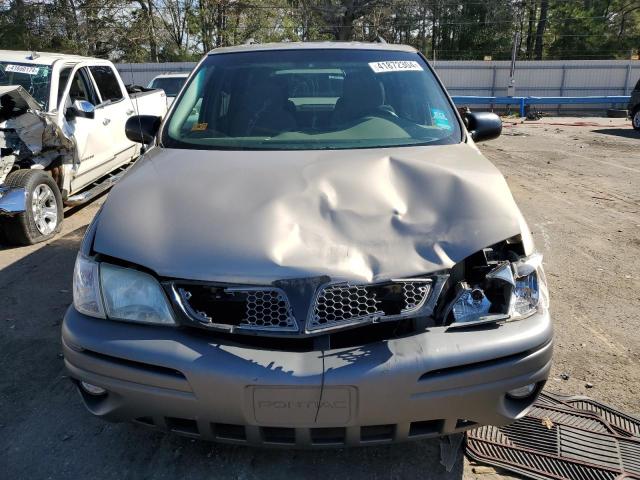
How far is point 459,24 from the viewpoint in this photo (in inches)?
1708

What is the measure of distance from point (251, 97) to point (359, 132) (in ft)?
2.60

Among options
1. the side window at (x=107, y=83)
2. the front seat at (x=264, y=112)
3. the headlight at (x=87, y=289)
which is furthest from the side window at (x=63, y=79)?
the headlight at (x=87, y=289)

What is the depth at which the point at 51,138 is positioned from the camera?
580cm

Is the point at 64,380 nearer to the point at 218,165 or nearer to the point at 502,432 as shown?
the point at 218,165

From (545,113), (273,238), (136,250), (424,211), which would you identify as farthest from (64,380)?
(545,113)

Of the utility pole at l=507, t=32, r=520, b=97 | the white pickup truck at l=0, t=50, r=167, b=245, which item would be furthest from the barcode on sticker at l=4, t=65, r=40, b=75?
the utility pole at l=507, t=32, r=520, b=97

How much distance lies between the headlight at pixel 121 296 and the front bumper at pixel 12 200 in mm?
3731

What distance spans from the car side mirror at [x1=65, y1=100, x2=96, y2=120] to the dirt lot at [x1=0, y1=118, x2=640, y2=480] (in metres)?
1.28

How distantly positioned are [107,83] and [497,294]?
23.1 feet

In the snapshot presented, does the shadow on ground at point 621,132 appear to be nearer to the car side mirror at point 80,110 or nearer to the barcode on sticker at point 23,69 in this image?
the car side mirror at point 80,110

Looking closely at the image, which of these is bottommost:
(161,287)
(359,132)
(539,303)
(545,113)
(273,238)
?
(545,113)

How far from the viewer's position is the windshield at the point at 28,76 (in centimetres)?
612

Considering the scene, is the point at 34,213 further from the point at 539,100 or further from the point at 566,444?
the point at 539,100

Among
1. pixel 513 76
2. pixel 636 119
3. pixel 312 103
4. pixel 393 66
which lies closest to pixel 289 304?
pixel 312 103
